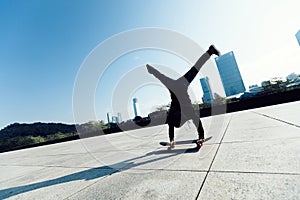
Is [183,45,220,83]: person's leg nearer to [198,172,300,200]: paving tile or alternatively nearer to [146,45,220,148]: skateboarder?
[146,45,220,148]: skateboarder

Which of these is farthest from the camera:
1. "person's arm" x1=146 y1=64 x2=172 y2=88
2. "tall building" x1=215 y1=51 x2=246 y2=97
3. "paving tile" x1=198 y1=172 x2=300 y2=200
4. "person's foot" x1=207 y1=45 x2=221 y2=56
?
"tall building" x1=215 y1=51 x2=246 y2=97

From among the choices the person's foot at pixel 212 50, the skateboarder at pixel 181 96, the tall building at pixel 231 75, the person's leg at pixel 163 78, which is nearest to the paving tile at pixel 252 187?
the skateboarder at pixel 181 96

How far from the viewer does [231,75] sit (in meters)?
98.8

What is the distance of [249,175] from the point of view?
1.63m

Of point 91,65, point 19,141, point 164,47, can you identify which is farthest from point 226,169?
point 19,141

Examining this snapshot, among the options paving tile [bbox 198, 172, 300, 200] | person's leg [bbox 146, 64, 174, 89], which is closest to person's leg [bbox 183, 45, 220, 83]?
person's leg [bbox 146, 64, 174, 89]

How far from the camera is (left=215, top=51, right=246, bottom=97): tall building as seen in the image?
97787mm

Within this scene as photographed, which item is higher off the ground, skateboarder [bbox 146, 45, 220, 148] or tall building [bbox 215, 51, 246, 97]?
tall building [bbox 215, 51, 246, 97]

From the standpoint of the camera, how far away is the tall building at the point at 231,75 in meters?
97.8

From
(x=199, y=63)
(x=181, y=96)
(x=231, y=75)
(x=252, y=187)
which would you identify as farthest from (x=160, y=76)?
(x=231, y=75)

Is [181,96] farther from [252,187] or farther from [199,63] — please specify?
[252,187]

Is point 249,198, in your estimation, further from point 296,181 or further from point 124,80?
point 124,80

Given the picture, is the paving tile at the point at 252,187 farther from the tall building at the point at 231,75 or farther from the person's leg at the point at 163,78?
the tall building at the point at 231,75

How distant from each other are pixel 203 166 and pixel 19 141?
1574 inches
